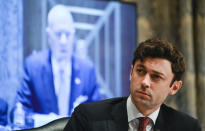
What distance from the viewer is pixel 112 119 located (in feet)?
4.90

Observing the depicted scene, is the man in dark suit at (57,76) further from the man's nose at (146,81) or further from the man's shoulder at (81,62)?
the man's nose at (146,81)

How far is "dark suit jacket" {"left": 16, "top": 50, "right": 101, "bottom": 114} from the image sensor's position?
8.65 ft

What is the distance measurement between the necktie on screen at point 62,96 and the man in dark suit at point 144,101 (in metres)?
1.23

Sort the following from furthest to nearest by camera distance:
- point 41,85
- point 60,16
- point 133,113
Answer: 1. point 60,16
2. point 41,85
3. point 133,113

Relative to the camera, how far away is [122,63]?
3.12 metres

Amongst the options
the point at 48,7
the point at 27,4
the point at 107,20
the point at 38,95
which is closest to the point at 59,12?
the point at 48,7

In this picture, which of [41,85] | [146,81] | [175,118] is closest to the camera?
[146,81]

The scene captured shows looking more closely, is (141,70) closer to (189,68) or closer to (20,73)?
(20,73)

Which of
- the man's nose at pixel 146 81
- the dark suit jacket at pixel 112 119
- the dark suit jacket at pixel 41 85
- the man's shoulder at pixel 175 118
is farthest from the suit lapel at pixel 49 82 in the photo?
the man's nose at pixel 146 81

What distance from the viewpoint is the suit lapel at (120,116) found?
1.45 meters

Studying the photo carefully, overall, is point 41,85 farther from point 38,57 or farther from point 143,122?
point 143,122

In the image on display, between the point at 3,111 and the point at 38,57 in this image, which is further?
the point at 38,57

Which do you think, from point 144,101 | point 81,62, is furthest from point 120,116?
point 81,62

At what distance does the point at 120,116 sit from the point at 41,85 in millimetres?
1381
